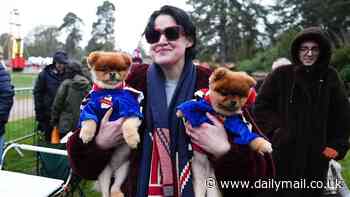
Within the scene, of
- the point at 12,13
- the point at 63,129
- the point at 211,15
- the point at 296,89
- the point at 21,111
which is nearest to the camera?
the point at 296,89

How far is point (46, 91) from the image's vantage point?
23.4ft

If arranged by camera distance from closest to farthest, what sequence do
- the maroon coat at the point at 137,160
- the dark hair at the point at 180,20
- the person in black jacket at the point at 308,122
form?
the maroon coat at the point at 137,160, the dark hair at the point at 180,20, the person in black jacket at the point at 308,122

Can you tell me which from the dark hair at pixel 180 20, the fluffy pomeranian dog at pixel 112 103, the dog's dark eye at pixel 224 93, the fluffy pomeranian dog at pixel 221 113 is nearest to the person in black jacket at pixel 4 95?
the fluffy pomeranian dog at pixel 112 103

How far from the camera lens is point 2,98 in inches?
209

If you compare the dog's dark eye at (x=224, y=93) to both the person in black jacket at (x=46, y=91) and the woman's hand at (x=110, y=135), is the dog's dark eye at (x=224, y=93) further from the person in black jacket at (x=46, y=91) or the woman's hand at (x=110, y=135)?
the person in black jacket at (x=46, y=91)

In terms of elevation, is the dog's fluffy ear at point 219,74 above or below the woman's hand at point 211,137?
above

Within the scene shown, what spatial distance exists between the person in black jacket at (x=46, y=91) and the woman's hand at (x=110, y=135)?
509 centimetres

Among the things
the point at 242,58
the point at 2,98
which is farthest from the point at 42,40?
the point at 2,98

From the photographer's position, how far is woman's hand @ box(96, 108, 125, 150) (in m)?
2.08

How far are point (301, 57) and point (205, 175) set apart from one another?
7.78 feet

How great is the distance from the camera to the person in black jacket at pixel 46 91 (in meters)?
7.06

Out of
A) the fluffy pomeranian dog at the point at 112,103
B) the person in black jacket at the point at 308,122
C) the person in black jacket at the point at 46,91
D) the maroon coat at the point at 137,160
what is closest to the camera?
the maroon coat at the point at 137,160

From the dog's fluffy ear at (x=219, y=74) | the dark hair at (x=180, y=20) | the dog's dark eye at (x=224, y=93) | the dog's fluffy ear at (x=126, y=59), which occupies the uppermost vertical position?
the dark hair at (x=180, y=20)

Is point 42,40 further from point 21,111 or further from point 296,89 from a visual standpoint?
point 296,89
